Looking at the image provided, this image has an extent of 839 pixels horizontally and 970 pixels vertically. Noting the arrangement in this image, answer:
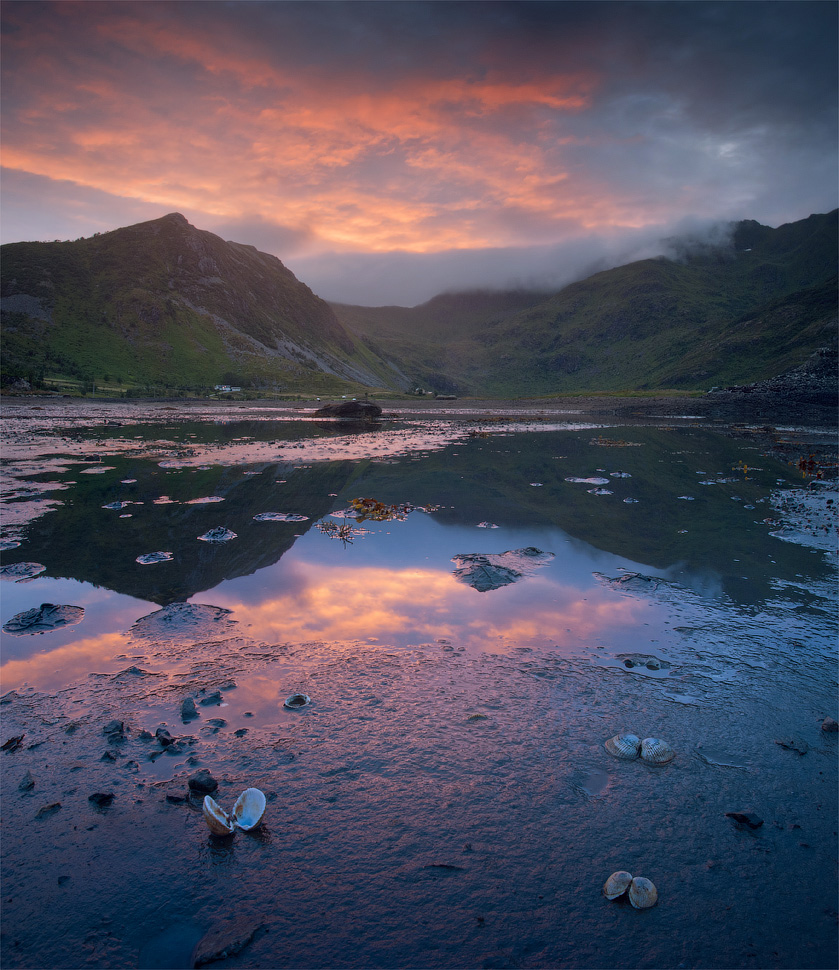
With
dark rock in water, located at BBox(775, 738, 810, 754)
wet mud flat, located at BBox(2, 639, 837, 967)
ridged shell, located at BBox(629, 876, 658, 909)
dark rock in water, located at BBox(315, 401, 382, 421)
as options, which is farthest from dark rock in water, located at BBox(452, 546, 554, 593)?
dark rock in water, located at BBox(315, 401, 382, 421)

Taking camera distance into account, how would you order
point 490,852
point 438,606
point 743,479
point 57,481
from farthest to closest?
point 743,479 < point 57,481 < point 438,606 < point 490,852

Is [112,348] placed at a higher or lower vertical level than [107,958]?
higher

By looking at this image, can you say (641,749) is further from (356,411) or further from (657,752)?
(356,411)

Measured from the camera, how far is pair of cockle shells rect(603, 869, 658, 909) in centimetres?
368

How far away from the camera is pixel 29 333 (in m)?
124

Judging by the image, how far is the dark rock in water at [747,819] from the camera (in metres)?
4.43

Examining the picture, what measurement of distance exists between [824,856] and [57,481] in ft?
76.2

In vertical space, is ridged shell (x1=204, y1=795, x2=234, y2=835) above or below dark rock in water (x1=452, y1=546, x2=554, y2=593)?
above

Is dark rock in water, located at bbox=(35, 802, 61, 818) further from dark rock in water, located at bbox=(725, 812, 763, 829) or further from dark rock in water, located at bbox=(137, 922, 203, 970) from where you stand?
dark rock in water, located at bbox=(725, 812, 763, 829)

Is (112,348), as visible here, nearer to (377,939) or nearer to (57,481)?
(57,481)

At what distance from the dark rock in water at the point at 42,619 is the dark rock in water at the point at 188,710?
3417 mm

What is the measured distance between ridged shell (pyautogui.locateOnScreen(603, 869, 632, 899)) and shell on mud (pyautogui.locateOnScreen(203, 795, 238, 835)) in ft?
9.74

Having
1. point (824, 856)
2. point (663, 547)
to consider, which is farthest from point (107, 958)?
point (663, 547)

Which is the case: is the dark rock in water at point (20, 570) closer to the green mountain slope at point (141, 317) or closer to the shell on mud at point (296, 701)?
the shell on mud at point (296, 701)
